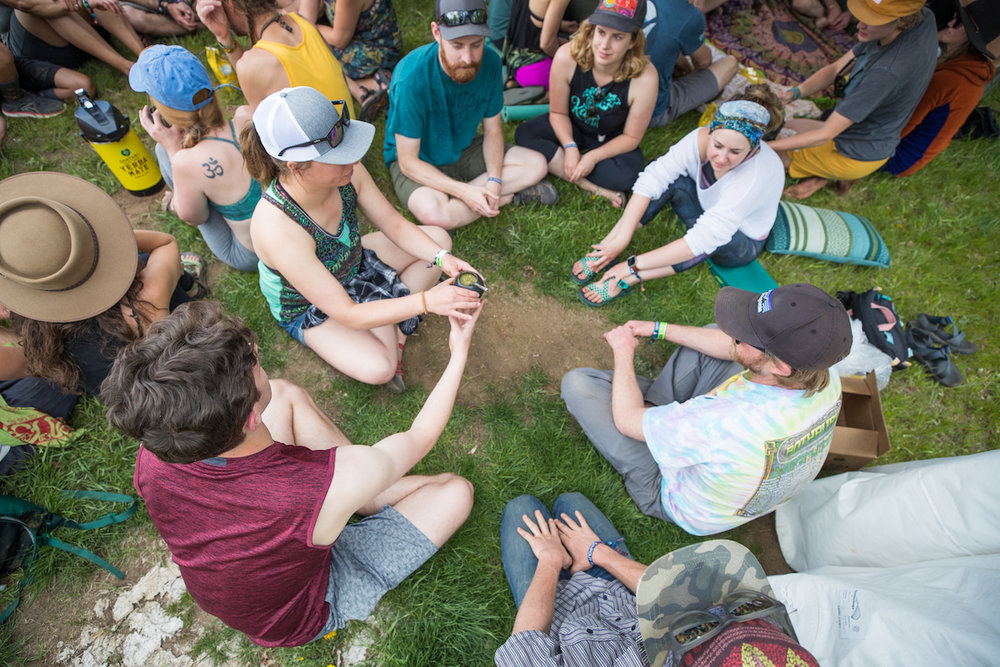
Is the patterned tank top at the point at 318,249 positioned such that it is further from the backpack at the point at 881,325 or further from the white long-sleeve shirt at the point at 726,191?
the backpack at the point at 881,325

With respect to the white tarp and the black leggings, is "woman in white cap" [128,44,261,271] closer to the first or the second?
the black leggings

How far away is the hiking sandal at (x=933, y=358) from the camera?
11.7 feet

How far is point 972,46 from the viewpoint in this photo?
3.98 metres

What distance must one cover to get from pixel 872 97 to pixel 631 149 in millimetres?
1703

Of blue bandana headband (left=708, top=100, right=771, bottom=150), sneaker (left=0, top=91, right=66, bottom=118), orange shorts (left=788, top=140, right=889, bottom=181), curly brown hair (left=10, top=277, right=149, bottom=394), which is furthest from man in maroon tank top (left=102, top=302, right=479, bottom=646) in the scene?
orange shorts (left=788, top=140, right=889, bottom=181)

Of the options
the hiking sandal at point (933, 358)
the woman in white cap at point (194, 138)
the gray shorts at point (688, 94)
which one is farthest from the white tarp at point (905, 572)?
the woman in white cap at point (194, 138)

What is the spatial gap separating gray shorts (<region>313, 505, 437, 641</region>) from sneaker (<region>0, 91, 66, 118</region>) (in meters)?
4.48

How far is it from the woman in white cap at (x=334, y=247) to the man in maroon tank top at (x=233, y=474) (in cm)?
70

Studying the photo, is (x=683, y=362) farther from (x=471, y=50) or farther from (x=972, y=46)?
(x=972, y=46)

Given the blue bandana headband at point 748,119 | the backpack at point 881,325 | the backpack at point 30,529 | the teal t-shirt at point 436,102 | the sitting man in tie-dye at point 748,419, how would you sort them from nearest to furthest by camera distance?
the sitting man in tie-dye at point 748,419 → the backpack at point 30,529 → the blue bandana headband at point 748,119 → the teal t-shirt at point 436,102 → the backpack at point 881,325

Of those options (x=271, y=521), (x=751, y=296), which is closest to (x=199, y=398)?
(x=271, y=521)

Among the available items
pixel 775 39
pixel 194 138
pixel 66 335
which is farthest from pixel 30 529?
pixel 775 39

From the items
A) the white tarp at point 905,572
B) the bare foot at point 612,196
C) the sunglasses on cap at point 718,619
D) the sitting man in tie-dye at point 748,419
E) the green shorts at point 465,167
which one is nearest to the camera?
the sunglasses on cap at point 718,619

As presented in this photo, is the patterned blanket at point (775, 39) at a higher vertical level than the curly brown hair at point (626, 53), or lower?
lower
